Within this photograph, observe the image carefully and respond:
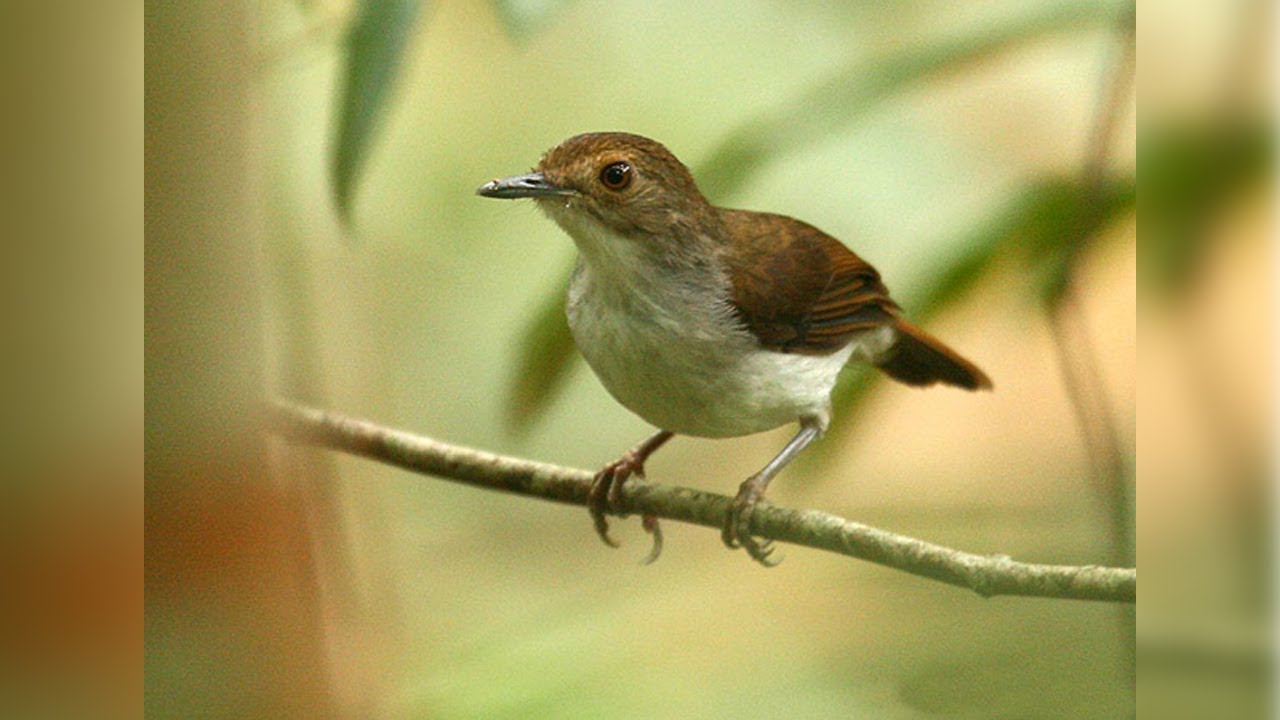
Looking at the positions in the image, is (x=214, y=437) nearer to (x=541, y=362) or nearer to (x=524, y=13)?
(x=541, y=362)

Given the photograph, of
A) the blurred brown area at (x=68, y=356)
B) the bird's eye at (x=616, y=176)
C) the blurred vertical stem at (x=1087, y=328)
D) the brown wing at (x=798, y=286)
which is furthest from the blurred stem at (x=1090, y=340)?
the blurred brown area at (x=68, y=356)

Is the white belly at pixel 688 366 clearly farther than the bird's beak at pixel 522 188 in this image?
Yes

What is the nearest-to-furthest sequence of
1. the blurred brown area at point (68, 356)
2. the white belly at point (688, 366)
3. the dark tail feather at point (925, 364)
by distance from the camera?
the blurred brown area at point (68, 356), the white belly at point (688, 366), the dark tail feather at point (925, 364)

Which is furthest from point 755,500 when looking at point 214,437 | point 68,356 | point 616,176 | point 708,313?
point 68,356

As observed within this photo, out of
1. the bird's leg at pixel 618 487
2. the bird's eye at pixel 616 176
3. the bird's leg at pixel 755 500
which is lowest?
the bird's leg at pixel 618 487

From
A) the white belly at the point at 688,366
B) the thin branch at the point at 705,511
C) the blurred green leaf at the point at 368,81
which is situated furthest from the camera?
the white belly at the point at 688,366

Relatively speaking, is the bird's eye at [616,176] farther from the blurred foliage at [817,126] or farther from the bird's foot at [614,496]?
the bird's foot at [614,496]
